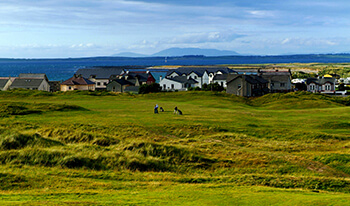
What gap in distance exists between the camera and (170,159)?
81.5 ft

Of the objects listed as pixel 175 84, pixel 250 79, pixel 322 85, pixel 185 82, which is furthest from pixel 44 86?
pixel 322 85

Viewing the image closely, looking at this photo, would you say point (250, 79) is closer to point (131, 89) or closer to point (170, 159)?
point (131, 89)

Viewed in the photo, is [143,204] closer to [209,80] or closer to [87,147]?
[87,147]

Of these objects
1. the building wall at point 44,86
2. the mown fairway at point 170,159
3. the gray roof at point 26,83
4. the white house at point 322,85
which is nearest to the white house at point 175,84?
the building wall at point 44,86

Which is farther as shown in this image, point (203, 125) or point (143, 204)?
point (203, 125)

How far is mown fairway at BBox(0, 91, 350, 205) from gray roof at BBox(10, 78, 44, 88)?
52.7 meters

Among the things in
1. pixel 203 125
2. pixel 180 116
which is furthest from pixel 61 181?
pixel 180 116

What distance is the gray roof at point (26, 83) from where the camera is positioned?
90800 mm

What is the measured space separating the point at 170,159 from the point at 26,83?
7572cm

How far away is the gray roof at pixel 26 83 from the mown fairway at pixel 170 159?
52.7 m

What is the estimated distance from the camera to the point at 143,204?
14.1 metres

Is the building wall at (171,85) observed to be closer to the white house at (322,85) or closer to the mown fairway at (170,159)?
the white house at (322,85)

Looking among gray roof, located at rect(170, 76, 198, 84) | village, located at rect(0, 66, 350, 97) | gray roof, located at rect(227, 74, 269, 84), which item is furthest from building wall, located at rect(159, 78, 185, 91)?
gray roof, located at rect(227, 74, 269, 84)

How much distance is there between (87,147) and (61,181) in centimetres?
693
